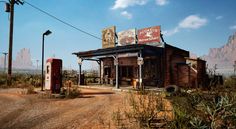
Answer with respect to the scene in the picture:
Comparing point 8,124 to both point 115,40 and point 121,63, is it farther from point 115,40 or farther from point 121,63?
point 115,40

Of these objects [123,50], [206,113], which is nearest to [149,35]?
[123,50]

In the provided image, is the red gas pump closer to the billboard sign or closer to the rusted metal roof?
the rusted metal roof

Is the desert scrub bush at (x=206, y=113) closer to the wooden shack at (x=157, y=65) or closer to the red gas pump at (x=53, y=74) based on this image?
the red gas pump at (x=53, y=74)

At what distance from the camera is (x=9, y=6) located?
1773cm

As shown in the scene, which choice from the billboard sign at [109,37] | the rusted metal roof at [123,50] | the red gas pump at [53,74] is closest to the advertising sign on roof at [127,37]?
the billboard sign at [109,37]

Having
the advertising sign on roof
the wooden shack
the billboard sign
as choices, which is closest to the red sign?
the advertising sign on roof

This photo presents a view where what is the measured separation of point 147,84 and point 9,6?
46.4ft

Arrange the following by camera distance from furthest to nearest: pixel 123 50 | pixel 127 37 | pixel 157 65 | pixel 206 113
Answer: pixel 127 37 → pixel 157 65 → pixel 123 50 → pixel 206 113

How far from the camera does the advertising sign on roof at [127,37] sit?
19250mm

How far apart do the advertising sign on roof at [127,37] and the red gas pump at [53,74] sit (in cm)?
940

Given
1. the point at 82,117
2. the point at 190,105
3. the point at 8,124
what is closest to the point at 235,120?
the point at 190,105

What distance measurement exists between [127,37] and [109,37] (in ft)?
7.89

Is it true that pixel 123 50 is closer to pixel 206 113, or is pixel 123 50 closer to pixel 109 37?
pixel 109 37

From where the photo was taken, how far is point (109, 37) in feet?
69.7
